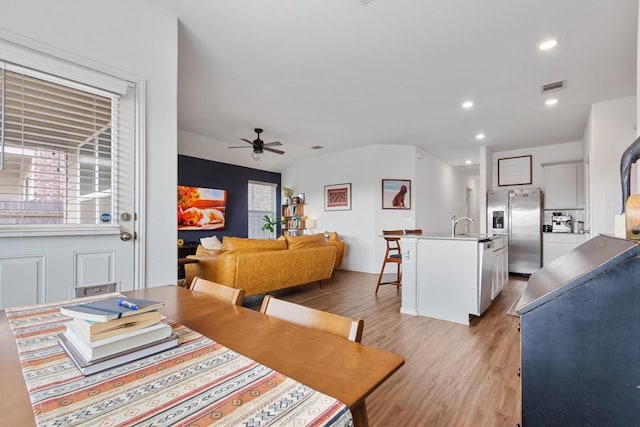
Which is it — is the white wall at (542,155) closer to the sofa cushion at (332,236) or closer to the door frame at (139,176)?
the sofa cushion at (332,236)

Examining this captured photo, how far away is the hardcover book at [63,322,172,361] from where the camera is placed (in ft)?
2.19

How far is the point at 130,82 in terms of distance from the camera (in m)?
2.12

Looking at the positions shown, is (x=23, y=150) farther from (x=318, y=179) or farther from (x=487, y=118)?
(x=318, y=179)

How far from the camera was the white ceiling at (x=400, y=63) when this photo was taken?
7.69 ft

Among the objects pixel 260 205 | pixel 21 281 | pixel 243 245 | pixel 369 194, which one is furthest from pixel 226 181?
pixel 21 281

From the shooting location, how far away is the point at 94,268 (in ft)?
6.42

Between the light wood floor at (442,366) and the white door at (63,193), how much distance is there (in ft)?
6.46

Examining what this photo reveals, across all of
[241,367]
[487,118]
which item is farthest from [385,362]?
[487,118]

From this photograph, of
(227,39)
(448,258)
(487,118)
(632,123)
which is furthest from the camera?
(487,118)

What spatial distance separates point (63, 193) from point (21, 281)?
0.56m

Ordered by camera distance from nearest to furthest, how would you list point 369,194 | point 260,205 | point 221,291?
1. point 221,291
2. point 369,194
3. point 260,205

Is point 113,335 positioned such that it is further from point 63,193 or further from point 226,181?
point 226,181

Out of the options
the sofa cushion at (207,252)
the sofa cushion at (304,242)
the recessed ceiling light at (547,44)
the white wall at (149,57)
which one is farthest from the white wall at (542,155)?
the white wall at (149,57)

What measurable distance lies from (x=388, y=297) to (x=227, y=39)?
358 centimetres
